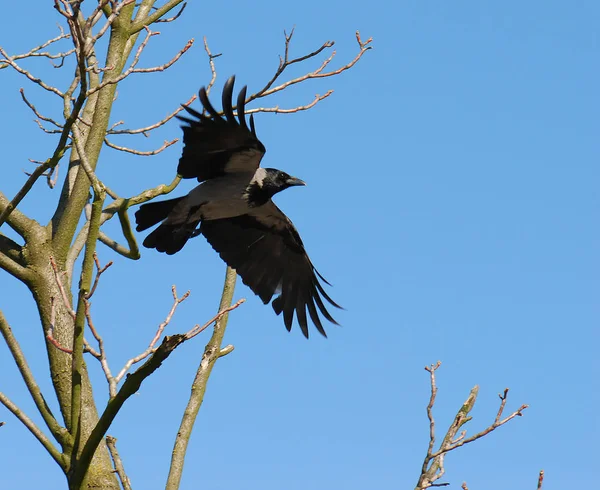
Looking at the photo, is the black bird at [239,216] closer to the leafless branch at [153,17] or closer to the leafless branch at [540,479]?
the leafless branch at [153,17]

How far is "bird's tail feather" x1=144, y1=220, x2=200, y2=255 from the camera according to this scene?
7.12 metres

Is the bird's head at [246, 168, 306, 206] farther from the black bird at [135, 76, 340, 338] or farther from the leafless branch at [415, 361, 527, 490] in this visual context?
the leafless branch at [415, 361, 527, 490]

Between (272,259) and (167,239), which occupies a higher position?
(272,259)

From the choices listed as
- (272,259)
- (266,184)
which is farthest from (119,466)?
(272,259)

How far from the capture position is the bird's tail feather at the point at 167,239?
7125mm

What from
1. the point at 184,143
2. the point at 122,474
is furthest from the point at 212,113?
the point at 122,474

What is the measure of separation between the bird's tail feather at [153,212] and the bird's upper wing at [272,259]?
2.08 feet

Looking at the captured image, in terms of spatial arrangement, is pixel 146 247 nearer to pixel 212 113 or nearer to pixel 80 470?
pixel 212 113

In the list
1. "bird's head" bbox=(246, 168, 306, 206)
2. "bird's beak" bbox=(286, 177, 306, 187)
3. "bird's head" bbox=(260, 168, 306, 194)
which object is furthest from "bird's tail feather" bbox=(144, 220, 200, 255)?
"bird's beak" bbox=(286, 177, 306, 187)

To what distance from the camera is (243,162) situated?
6613 mm

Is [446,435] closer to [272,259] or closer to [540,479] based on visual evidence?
[540,479]

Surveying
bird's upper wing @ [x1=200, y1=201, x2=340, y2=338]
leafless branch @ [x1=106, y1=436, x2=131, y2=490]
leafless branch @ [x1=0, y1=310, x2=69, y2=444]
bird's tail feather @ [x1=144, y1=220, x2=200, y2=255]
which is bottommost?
leafless branch @ [x1=106, y1=436, x2=131, y2=490]

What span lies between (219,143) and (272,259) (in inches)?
80.7

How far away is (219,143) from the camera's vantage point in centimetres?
631
